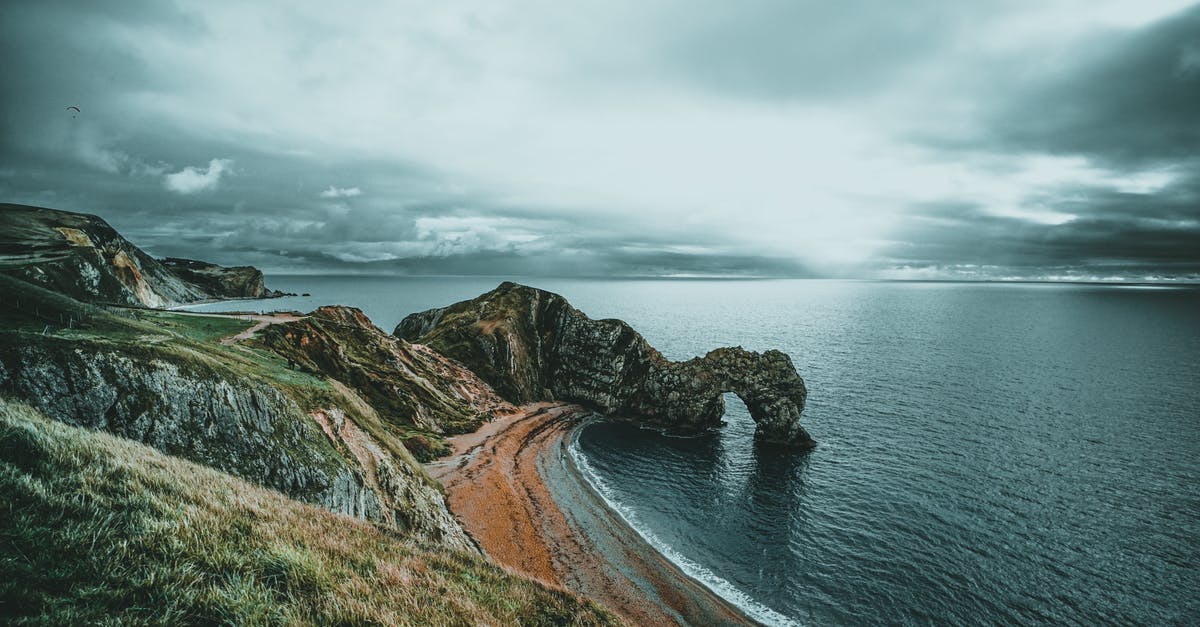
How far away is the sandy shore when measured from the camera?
117 feet

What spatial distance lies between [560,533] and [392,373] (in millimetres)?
36936

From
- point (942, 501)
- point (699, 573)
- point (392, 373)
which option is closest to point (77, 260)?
point (392, 373)

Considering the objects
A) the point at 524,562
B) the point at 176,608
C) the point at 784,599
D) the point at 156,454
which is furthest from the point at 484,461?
the point at 176,608

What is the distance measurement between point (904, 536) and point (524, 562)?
33.3 metres

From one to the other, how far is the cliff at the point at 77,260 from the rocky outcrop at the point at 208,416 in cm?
6393

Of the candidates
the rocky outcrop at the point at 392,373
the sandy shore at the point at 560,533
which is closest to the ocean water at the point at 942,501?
the sandy shore at the point at 560,533

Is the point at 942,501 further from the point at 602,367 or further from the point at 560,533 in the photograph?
the point at 602,367

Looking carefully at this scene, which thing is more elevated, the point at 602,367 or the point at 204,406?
the point at 204,406

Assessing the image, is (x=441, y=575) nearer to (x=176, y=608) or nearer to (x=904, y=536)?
(x=176, y=608)

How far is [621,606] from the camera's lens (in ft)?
116

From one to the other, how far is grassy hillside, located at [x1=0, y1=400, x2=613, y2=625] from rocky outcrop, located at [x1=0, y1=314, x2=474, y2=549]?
7686 mm

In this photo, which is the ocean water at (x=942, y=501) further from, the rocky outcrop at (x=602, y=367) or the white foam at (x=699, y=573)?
the rocky outcrop at (x=602, y=367)

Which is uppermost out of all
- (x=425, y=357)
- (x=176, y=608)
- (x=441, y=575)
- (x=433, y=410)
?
(x=176, y=608)

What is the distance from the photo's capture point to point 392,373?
68.0m
